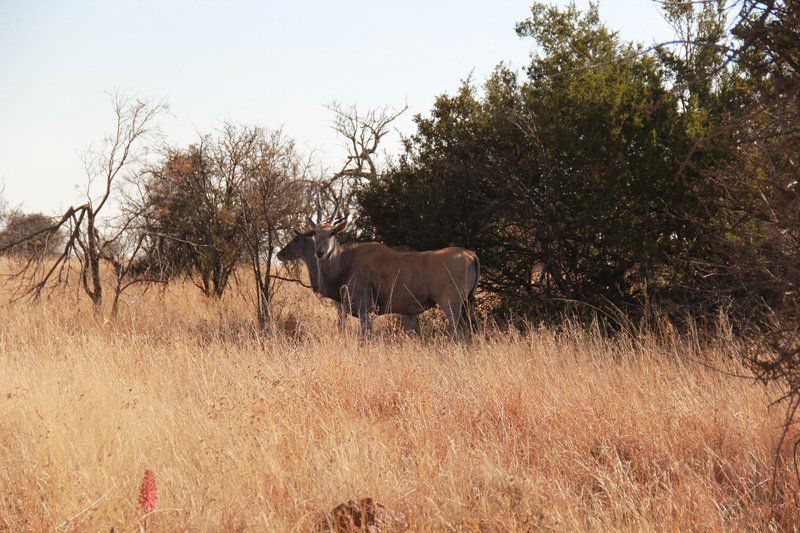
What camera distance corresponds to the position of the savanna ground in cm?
424

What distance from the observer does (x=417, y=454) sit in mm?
4941

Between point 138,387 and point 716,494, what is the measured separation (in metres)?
4.43

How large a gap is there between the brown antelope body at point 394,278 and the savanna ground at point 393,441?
2349mm

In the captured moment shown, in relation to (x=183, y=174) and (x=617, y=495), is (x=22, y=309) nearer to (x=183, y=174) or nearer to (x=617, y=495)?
(x=183, y=174)

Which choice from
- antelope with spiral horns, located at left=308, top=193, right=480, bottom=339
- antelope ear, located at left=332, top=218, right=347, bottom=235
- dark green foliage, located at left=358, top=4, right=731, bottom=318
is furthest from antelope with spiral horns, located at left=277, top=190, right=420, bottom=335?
dark green foliage, located at left=358, top=4, right=731, bottom=318

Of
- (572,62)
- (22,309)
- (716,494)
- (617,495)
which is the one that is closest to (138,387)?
(617,495)

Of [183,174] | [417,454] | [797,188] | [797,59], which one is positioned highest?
[183,174]

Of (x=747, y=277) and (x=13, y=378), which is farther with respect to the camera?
(x=747, y=277)

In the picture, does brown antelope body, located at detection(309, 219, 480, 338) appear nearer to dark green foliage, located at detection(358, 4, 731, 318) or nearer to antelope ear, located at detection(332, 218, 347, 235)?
antelope ear, located at detection(332, 218, 347, 235)

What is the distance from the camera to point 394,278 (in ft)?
35.3

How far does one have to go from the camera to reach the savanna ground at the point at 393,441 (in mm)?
4242

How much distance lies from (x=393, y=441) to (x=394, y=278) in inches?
214

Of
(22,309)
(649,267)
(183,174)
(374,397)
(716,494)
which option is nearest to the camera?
(716,494)

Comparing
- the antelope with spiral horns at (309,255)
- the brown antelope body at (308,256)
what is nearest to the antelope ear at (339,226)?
the antelope with spiral horns at (309,255)
